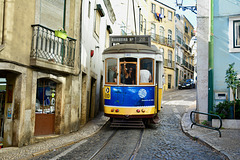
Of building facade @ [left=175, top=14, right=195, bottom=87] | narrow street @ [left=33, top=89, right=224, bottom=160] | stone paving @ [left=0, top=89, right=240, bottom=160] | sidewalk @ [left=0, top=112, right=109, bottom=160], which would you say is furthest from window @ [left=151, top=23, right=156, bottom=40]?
sidewalk @ [left=0, top=112, right=109, bottom=160]

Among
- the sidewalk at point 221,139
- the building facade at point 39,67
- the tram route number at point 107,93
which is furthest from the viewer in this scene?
the tram route number at point 107,93

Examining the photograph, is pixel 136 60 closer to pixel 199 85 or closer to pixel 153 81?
pixel 153 81

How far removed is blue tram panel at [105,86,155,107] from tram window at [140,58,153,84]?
12.4 inches

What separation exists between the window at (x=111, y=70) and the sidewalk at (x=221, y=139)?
3345mm

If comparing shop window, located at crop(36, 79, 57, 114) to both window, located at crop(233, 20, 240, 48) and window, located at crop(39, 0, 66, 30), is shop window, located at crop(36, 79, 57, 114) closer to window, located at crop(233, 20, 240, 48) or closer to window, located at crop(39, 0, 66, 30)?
window, located at crop(39, 0, 66, 30)

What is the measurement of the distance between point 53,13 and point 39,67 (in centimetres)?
223

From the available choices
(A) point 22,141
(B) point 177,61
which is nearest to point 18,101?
(A) point 22,141

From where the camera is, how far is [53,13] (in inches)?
352

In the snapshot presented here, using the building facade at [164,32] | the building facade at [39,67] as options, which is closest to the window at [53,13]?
the building facade at [39,67]

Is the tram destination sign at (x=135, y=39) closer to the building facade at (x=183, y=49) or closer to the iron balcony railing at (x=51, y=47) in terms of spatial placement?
the iron balcony railing at (x=51, y=47)

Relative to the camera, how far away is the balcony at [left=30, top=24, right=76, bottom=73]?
7719mm

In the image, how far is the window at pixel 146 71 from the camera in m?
9.66

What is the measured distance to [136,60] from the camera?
9797 mm

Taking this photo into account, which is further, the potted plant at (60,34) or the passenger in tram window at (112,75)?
the passenger in tram window at (112,75)
